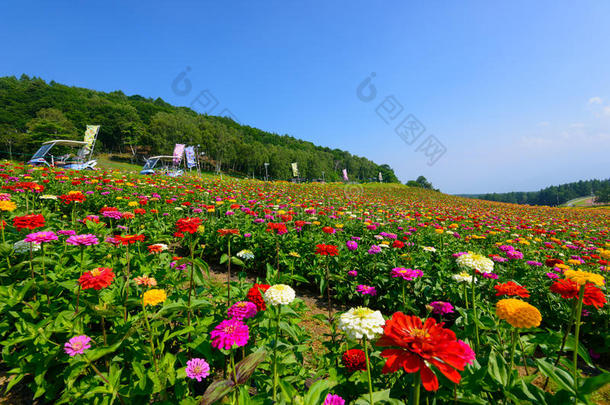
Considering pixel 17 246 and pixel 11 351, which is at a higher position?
pixel 17 246

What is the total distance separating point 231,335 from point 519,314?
1515 mm

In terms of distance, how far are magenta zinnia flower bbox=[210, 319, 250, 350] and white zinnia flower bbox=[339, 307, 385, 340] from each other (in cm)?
54

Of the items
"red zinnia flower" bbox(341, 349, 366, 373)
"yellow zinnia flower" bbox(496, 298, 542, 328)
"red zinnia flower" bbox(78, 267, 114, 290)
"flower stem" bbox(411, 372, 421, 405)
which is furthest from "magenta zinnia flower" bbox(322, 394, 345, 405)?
"red zinnia flower" bbox(78, 267, 114, 290)

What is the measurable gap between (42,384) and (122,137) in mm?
78479

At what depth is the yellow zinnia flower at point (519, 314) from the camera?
116 centimetres

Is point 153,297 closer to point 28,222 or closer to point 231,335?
point 231,335

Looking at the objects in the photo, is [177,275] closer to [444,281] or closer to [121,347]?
[121,347]

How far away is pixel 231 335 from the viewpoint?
50.4 inches

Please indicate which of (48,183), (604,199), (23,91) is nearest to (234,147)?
(48,183)

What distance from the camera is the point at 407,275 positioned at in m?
2.26

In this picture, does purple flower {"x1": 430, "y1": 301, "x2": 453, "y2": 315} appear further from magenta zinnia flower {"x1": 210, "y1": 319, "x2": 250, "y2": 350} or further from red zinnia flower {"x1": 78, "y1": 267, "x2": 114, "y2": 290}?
red zinnia flower {"x1": 78, "y1": 267, "x2": 114, "y2": 290}

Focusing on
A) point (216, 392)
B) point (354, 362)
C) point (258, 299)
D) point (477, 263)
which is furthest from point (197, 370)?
point (477, 263)

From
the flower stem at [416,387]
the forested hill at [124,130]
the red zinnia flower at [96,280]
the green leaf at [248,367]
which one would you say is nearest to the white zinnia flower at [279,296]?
the green leaf at [248,367]

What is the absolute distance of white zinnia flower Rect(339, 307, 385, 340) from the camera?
3.66ft
